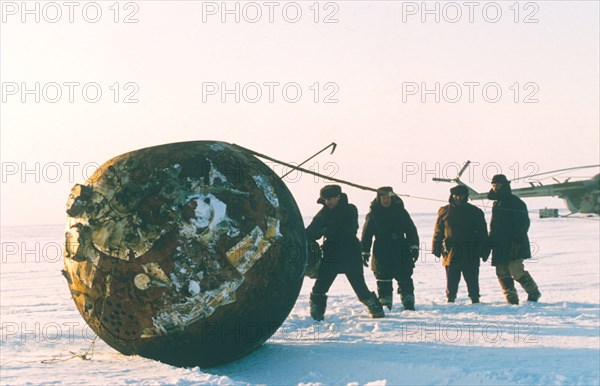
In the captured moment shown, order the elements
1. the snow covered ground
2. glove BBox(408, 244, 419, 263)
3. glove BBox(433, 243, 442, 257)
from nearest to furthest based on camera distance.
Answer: the snow covered ground
glove BBox(408, 244, 419, 263)
glove BBox(433, 243, 442, 257)

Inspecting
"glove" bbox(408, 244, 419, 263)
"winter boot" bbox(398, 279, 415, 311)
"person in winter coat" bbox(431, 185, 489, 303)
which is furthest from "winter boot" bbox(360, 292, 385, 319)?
"person in winter coat" bbox(431, 185, 489, 303)

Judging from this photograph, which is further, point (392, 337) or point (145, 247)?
point (392, 337)

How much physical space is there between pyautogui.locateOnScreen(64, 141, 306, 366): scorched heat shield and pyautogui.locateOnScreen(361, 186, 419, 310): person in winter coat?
11.0ft

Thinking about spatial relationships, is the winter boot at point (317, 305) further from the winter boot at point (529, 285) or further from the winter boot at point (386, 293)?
the winter boot at point (529, 285)

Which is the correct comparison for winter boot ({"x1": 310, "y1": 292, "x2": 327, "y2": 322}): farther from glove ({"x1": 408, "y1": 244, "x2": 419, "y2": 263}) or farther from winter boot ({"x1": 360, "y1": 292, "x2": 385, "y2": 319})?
glove ({"x1": 408, "y1": 244, "x2": 419, "y2": 263})

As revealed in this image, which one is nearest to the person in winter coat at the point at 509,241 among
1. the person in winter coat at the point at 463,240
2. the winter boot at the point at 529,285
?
the winter boot at the point at 529,285

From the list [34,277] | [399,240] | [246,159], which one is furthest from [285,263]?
[34,277]

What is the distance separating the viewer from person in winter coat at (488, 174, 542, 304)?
8391 millimetres

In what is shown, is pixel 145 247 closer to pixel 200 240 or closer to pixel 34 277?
pixel 200 240

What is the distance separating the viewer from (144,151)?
5062mm

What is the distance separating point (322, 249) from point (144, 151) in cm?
303

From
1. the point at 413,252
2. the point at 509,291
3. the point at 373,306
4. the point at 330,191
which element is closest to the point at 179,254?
the point at 330,191

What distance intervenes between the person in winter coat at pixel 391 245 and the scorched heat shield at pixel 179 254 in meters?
3.35

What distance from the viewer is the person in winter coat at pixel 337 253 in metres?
7.28
